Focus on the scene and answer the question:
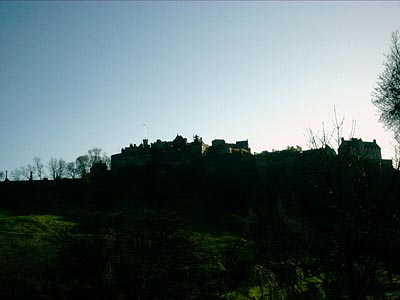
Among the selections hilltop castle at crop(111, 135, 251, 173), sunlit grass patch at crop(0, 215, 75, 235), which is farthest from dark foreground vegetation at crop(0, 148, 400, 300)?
hilltop castle at crop(111, 135, 251, 173)

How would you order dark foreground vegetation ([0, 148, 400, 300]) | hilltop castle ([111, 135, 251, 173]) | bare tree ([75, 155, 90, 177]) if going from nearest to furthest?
dark foreground vegetation ([0, 148, 400, 300]) → hilltop castle ([111, 135, 251, 173]) → bare tree ([75, 155, 90, 177])

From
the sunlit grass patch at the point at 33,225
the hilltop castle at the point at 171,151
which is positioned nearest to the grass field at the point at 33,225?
the sunlit grass patch at the point at 33,225

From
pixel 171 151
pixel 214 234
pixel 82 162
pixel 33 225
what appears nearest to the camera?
pixel 33 225

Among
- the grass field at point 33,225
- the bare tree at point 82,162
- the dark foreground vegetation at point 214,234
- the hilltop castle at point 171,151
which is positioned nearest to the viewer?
the dark foreground vegetation at point 214,234

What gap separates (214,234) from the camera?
62312 mm

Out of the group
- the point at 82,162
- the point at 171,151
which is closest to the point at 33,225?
the point at 171,151

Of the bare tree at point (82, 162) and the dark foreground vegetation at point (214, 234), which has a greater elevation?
the bare tree at point (82, 162)

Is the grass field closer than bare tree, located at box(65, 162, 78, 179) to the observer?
Yes

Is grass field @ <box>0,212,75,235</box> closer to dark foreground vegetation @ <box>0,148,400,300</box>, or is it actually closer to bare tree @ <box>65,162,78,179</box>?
dark foreground vegetation @ <box>0,148,400,300</box>

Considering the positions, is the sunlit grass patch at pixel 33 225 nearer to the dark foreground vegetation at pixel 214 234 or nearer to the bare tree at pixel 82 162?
the dark foreground vegetation at pixel 214 234

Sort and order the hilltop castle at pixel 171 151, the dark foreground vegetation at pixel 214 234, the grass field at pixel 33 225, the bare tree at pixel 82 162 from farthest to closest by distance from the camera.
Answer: the bare tree at pixel 82 162, the hilltop castle at pixel 171 151, the grass field at pixel 33 225, the dark foreground vegetation at pixel 214 234

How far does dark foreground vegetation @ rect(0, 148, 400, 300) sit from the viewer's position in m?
7.34

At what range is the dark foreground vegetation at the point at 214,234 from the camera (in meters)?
7.34

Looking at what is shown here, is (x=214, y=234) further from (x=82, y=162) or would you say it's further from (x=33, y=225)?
(x=82, y=162)
